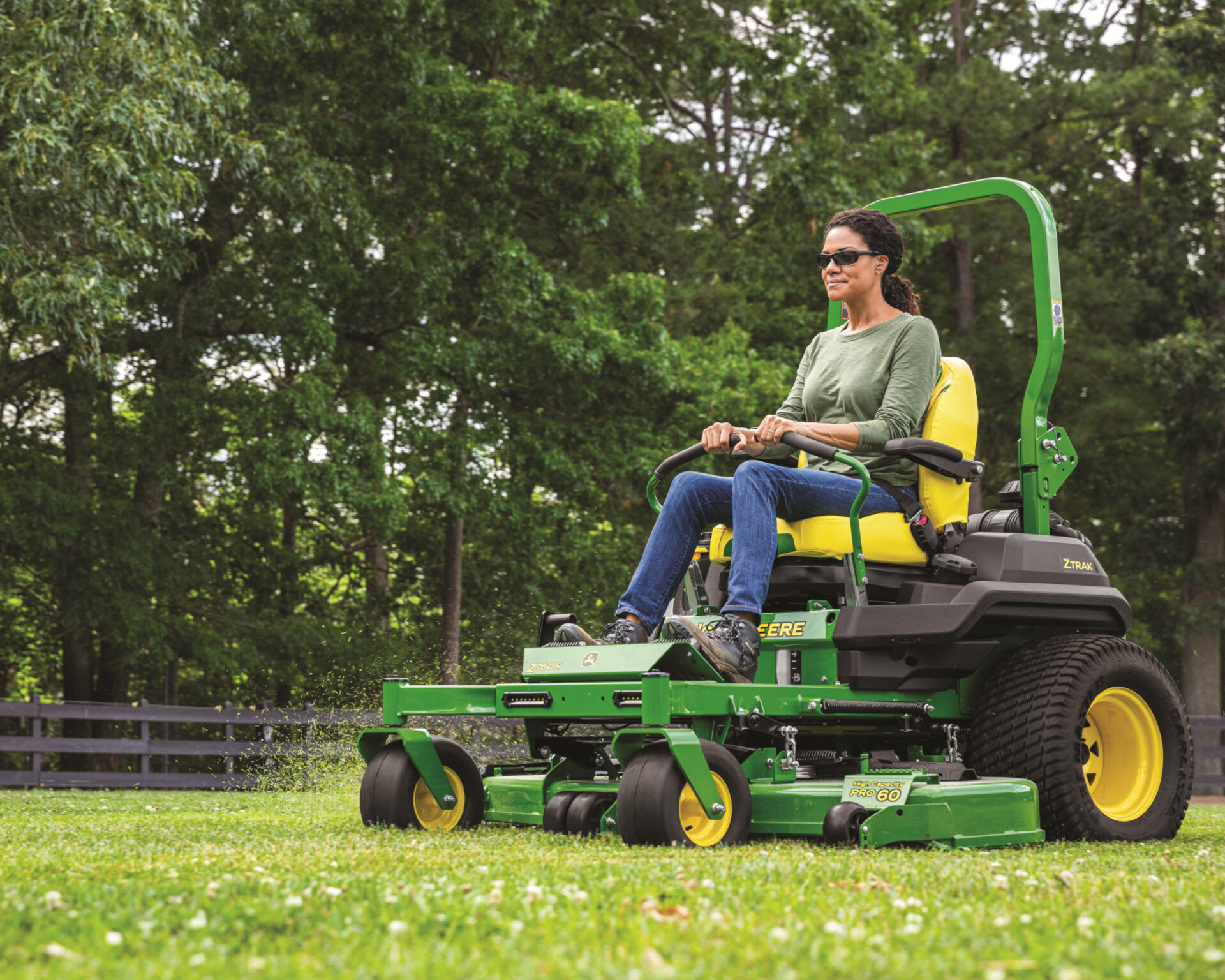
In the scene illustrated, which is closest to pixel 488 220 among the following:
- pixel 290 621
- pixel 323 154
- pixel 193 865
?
pixel 323 154

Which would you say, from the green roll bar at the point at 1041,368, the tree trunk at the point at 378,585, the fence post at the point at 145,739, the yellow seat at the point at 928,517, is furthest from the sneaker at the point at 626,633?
the tree trunk at the point at 378,585

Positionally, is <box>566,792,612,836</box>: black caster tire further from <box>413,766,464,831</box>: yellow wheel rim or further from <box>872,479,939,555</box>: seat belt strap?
<box>872,479,939,555</box>: seat belt strap

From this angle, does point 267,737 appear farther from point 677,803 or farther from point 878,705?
point 677,803

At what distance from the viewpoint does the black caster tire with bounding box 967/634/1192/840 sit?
5.00 m

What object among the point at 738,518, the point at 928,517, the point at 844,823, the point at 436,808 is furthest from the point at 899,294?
the point at 436,808

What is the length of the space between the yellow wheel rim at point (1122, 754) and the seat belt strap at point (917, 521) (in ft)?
2.91

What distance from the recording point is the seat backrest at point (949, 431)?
546cm

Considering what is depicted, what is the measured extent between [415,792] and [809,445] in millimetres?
1946

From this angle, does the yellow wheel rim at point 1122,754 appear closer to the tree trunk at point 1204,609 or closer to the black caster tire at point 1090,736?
the black caster tire at point 1090,736

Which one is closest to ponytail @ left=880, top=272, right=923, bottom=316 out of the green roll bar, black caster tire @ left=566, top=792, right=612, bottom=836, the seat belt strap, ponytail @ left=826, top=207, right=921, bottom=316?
ponytail @ left=826, top=207, right=921, bottom=316

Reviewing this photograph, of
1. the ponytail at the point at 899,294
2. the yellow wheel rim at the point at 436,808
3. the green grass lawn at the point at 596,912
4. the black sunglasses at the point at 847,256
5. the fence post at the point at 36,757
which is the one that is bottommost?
the fence post at the point at 36,757

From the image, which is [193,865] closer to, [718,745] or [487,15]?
[718,745]

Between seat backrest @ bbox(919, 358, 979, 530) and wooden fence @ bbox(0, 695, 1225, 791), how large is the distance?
7.69m

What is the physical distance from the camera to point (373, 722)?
1298 centimetres
